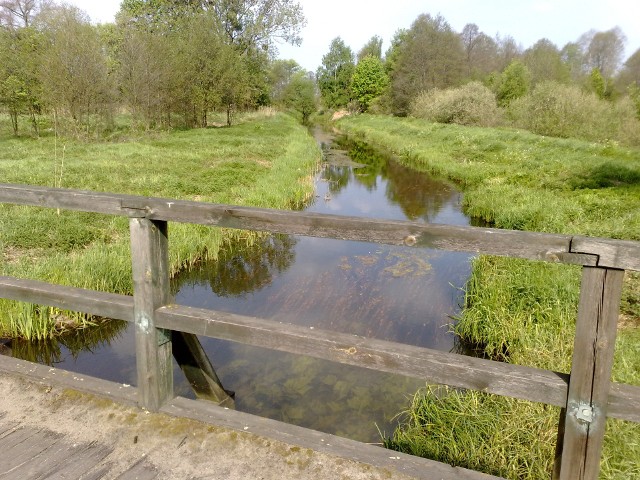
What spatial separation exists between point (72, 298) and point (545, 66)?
186 ft

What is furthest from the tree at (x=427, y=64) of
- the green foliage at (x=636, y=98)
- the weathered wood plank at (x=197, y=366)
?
the weathered wood plank at (x=197, y=366)

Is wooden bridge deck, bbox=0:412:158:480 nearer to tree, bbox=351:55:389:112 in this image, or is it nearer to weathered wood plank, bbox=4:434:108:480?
weathered wood plank, bbox=4:434:108:480

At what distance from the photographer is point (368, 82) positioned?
217ft

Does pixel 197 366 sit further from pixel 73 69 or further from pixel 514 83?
pixel 514 83

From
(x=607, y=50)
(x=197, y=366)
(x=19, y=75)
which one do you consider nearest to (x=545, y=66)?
(x=607, y=50)

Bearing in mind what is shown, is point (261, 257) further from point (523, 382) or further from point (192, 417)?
point (523, 382)

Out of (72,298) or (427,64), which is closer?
(72,298)

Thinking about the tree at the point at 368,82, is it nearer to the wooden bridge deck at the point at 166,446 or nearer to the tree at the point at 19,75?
the tree at the point at 19,75

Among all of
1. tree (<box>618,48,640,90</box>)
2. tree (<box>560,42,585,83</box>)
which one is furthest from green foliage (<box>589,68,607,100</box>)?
tree (<box>560,42,585,83</box>)

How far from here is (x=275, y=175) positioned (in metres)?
16.2

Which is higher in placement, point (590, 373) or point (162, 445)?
point (590, 373)

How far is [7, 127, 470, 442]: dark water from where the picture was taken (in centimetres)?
557

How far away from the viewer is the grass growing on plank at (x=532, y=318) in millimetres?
3949

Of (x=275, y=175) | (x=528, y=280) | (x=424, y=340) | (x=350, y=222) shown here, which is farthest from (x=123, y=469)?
(x=275, y=175)
